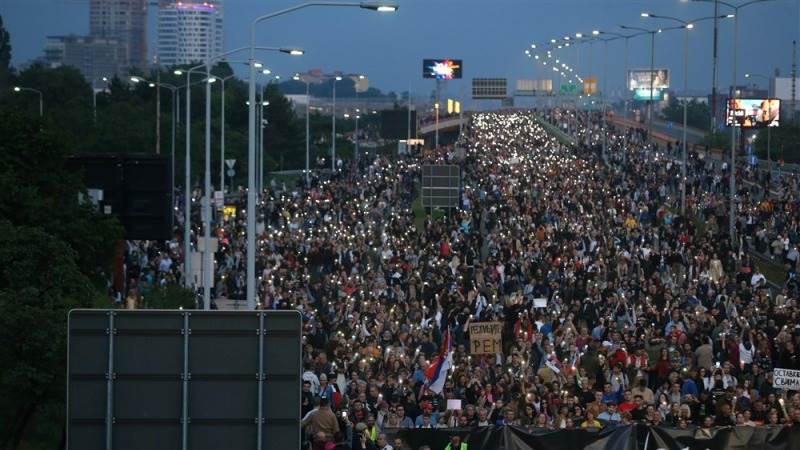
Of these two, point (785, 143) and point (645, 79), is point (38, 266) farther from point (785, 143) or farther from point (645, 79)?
point (645, 79)

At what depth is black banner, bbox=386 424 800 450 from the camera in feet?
60.8

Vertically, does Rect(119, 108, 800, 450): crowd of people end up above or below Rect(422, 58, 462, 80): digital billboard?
below

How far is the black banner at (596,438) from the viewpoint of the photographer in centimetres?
1855

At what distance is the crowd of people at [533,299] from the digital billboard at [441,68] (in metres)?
110

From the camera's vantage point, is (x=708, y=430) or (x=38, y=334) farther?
(x=38, y=334)

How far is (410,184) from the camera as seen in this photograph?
82875 millimetres

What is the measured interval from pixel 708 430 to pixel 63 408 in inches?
326

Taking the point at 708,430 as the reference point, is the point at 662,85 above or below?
above

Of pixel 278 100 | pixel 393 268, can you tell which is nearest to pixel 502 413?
pixel 393 268

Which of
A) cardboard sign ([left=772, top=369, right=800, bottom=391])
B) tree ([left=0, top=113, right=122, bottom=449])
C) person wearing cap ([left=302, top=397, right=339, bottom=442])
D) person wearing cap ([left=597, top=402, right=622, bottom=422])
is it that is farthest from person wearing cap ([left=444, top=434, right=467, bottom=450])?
tree ([left=0, top=113, right=122, bottom=449])

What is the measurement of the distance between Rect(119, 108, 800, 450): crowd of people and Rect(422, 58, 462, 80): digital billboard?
10960cm

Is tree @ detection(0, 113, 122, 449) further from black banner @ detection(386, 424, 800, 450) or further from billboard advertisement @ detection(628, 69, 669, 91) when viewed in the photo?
billboard advertisement @ detection(628, 69, 669, 91)

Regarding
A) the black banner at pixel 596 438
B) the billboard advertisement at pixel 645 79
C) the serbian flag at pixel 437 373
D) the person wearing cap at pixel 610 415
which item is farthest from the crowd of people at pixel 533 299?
the billboard advertisement at pixel 645 79

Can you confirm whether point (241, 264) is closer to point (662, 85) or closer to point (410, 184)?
point (410, 184)
